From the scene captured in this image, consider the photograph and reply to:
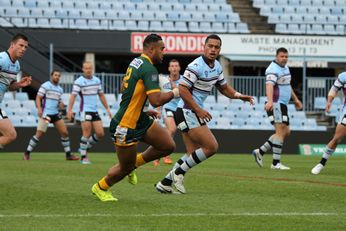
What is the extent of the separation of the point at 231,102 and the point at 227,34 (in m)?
3.05

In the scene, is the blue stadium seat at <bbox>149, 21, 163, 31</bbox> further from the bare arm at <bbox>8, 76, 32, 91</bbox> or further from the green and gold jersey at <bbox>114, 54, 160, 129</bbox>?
the green and gold jersey at <bbox>114, 54, 160, 129</bbox>

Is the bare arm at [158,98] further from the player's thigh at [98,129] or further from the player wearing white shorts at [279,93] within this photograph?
the player's thigh at [98,129]

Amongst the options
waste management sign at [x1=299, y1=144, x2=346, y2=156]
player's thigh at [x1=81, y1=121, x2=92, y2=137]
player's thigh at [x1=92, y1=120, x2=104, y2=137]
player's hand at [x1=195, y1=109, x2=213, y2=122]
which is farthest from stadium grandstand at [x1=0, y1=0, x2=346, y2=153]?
player's hand at [x1=195, y1=109, x2=213, y2=122]

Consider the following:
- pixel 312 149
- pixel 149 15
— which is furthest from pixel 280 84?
pixel 149 15

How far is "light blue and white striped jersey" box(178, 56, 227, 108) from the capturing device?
1259 cm

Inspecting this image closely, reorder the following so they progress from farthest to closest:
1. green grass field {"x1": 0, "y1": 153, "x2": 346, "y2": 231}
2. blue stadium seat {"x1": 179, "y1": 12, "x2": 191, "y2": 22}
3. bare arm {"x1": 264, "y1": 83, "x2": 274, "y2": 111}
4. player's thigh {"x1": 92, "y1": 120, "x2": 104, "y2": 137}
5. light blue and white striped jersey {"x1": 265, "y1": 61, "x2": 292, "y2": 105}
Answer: blue stadium seat {"x1": 179, "y1": 12, "x2": 191, "y2": 22}, player's thigh {"x1": 92, "y1": 120, "x2": 104, "y2": 137}, light blue and white striped jersey {"x1": 265, "y1": 61, "x2": 292, "y2": 105}, bare arm {"x1": 264, "y1": 83, "x2": 274, "y2": 111}, green grass field {"x1": 0, "y1": 153, "x2": 346, "y2": 231}

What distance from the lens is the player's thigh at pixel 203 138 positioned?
12.4 metres

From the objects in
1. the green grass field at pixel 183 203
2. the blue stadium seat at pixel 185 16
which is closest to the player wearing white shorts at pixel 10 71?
the green grass field at pixel 183 203

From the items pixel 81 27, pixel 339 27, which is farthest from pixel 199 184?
pixel 339 27

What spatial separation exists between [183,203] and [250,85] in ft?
72.0

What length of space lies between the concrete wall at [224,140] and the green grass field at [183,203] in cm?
1232

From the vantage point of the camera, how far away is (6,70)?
13.7 metres

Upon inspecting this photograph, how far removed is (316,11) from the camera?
3981 centimetres

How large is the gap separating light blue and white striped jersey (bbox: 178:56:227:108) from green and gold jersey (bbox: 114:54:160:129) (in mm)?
1642
